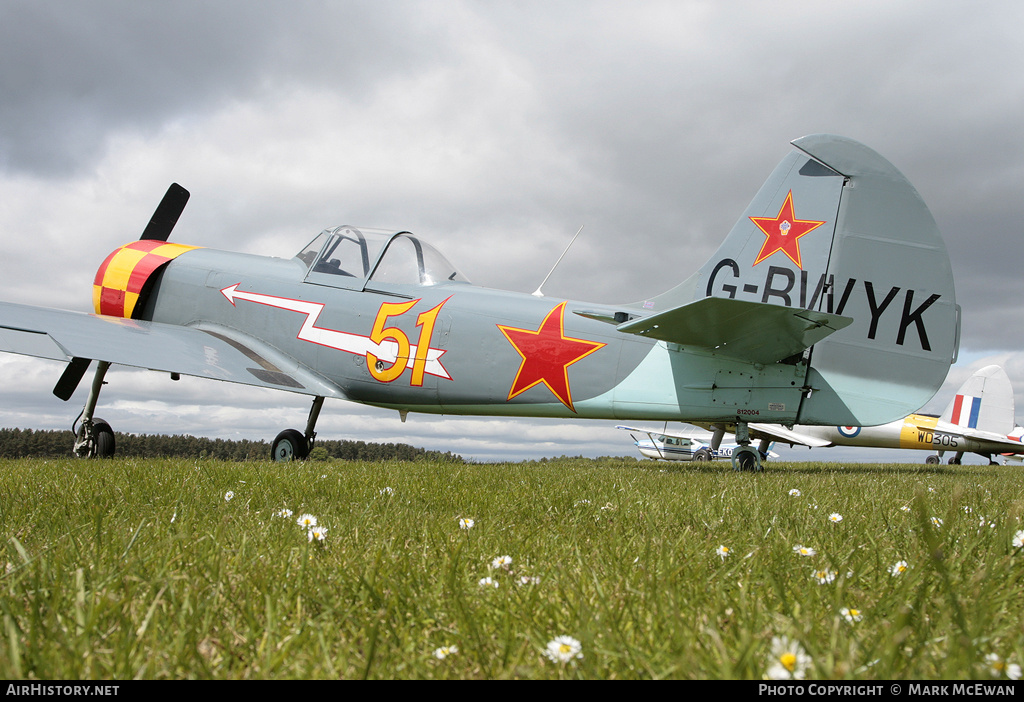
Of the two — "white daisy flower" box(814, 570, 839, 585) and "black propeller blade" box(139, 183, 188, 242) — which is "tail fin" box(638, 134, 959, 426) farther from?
"black propeller blade" box(139, 183, 188, 242)

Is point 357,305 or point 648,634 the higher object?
point 357,305

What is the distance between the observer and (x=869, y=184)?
7.36 m

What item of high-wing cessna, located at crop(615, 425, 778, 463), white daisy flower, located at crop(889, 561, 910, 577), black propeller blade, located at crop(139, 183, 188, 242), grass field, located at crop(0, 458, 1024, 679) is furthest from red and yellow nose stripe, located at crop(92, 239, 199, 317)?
high-wing cessna, located at crop(615, 425, 778, 463)

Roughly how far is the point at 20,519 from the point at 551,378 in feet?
18.3

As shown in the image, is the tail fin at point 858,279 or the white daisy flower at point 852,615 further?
the tail fin at point 858,279

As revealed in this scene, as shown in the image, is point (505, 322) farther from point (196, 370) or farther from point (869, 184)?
point (869, 184)

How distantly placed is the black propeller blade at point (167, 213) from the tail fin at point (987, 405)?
98.5 ft

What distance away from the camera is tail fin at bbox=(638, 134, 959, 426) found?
7.21m

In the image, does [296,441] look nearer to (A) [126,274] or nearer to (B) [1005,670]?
(A) [126,274]

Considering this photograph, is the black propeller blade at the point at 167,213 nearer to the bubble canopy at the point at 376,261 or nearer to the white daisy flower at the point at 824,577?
the bubble canopy at the point at 376,261

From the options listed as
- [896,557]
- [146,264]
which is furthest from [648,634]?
[146,264]

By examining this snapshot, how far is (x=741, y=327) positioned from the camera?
6.63 m

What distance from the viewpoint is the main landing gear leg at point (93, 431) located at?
8906 millimetres

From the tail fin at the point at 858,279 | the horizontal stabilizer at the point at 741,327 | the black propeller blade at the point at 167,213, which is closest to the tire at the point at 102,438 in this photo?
the black propeller blade at the point at 167,213
